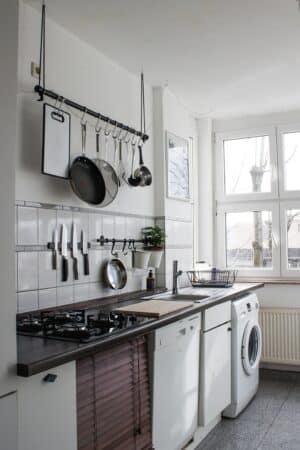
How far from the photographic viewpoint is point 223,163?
15.1 ft

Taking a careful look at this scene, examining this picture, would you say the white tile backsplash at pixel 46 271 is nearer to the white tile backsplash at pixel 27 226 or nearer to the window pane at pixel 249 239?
the white tile backsplash at pixel 27 226

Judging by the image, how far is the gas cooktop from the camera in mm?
1751

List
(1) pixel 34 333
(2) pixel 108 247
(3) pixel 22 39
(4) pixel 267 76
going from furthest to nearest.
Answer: (4) pixel 267 76 < (2) pixel 108 247 < (3) pixel 22 39 < (1) pixel 34 333

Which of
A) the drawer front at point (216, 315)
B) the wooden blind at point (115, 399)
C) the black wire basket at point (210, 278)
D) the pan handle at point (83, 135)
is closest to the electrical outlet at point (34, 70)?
the pan handle at point (83, 135)

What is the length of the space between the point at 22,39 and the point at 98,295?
1.51 m

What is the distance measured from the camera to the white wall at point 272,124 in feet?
13.8

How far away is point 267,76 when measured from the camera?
3.44 metres

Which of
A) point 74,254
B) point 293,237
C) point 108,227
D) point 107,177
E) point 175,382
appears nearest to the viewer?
point 175,382

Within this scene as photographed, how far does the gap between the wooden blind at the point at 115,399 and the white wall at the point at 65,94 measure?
0.91 meters

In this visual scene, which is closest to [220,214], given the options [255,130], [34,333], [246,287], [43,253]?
[255,130]

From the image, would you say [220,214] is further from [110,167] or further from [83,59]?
[83,59]

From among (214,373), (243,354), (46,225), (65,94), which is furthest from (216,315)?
(65,94)

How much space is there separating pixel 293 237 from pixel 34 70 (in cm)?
295

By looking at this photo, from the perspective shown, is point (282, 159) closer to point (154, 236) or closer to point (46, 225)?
point (154, 236)
